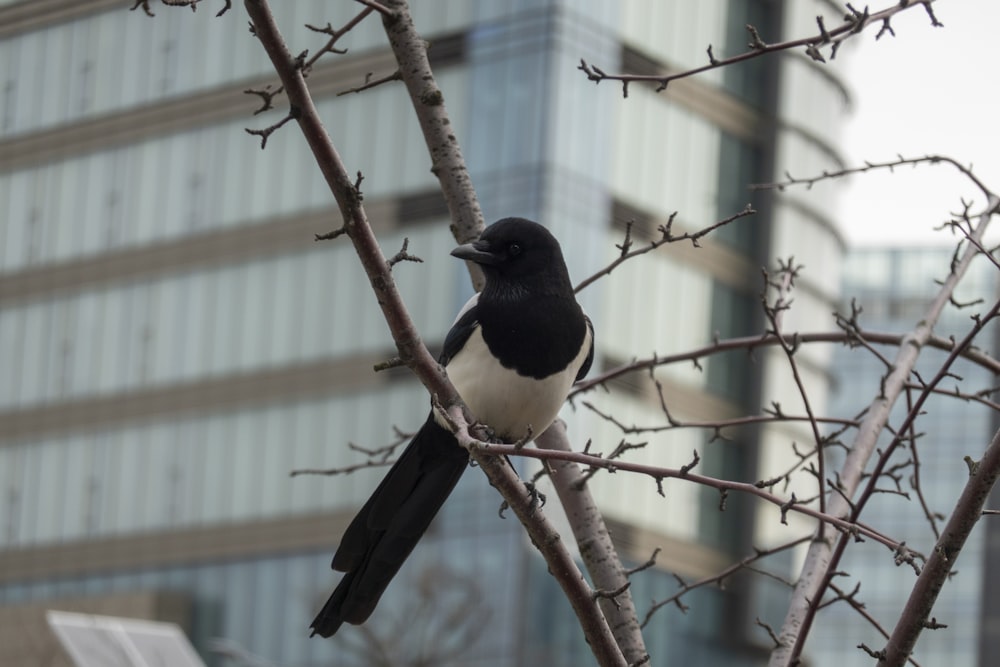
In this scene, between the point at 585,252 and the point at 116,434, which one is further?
the point at 116,434

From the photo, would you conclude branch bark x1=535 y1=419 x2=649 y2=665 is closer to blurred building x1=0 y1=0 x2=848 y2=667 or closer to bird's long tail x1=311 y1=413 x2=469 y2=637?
bird's long tail x1=311 y1=413 x2=469 y2=637

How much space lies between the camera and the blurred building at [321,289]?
→ 971 inches

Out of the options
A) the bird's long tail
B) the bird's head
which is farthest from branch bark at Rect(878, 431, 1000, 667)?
the bird's head

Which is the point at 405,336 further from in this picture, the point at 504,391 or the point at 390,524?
the point at 504,391

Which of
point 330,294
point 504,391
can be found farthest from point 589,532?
point 330,294

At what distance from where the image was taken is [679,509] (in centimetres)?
2619

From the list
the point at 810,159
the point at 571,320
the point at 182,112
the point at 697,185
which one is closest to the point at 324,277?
the point at 182,112

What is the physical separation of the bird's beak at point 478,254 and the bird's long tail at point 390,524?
37cm

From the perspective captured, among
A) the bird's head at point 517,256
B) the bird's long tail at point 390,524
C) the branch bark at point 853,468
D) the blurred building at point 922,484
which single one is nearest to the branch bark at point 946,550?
the branch bark at point 853,468

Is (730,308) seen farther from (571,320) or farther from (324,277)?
(571,320)

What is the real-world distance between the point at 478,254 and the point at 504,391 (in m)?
0.31

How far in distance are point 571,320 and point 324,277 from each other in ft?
77.6

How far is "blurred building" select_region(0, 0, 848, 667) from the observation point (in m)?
24.7

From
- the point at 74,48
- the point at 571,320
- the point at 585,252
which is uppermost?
the point at 74,48
